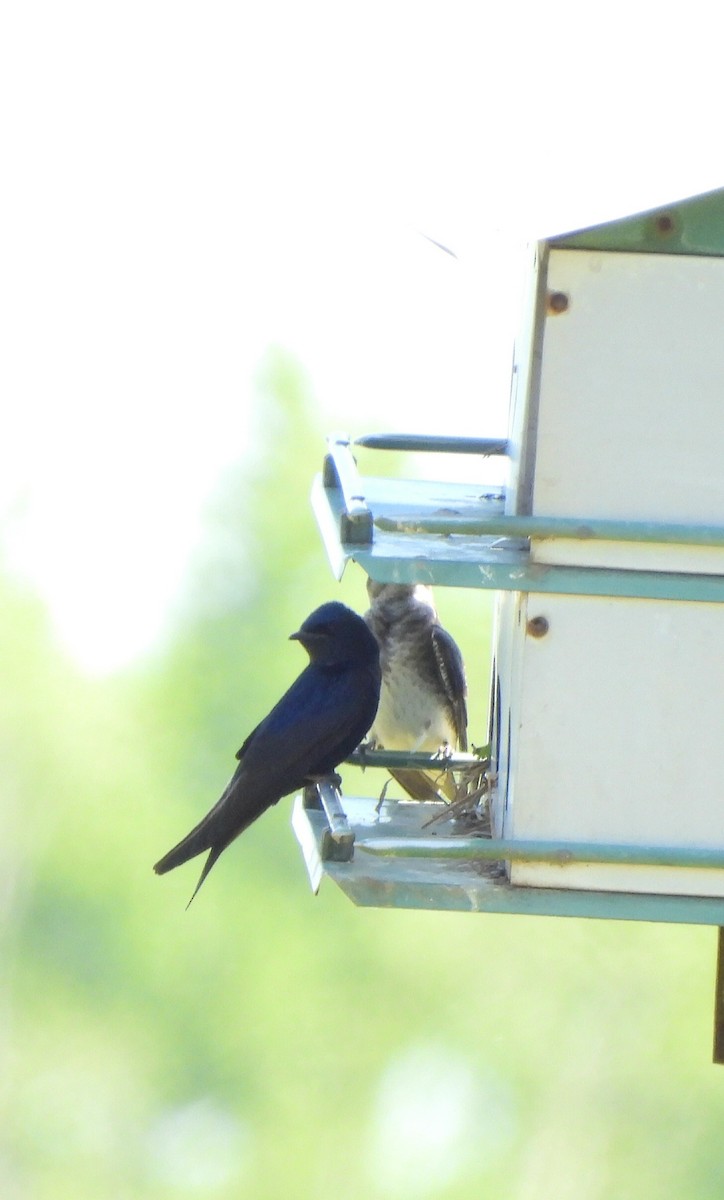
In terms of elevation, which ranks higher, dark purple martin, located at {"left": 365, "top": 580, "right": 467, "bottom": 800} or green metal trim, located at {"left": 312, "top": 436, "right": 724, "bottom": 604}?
green metal trim, located at {"left": 312, "top": 436, "right": 724, "bottom": 604}

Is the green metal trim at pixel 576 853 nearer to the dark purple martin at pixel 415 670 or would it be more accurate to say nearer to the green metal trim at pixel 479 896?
the green metal trim at pixel 479 896

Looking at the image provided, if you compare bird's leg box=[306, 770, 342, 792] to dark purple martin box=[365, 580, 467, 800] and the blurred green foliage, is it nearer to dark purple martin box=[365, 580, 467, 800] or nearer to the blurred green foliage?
dark purple martin box=[365, 580, 467, 800]

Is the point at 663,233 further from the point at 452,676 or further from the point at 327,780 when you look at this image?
the point at 452,676

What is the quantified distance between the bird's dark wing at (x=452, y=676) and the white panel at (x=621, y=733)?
6.88 feet

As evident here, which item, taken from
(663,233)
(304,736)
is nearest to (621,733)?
(663,233)

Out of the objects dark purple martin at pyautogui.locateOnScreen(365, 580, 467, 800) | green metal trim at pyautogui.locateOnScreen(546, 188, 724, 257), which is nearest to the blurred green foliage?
dark purple martin at pyautogui.locateOnScreen(365, 580, 467, 800)

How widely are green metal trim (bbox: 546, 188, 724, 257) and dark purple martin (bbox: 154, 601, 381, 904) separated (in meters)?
1.38

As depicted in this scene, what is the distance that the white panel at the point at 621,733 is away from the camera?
3242 mm

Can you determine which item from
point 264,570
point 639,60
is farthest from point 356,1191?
point 639,60

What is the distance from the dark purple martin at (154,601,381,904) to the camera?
4.27 meters

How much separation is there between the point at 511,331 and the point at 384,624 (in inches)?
62.9

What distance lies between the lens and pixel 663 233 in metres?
3.20

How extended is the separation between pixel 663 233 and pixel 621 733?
30.6 inches

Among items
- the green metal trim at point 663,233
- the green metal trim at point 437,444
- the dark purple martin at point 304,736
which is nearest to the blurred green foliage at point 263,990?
the dark purple martin at point 304,736
